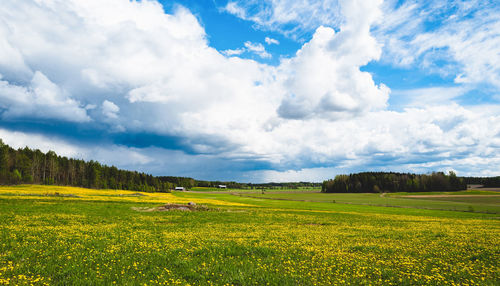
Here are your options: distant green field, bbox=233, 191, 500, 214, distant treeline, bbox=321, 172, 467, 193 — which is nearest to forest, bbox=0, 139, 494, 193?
distant treeline, bbox=321, 172, 467, 193

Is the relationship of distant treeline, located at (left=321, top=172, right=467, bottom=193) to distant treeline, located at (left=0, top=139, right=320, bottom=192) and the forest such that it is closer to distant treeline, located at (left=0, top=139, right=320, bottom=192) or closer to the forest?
the forest

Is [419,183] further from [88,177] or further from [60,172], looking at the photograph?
[60,172]

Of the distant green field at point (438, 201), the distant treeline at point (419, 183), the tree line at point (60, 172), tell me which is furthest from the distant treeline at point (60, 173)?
the distant treeline at point (419, 183)

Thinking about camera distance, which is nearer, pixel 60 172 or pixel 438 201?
pixel 438 201

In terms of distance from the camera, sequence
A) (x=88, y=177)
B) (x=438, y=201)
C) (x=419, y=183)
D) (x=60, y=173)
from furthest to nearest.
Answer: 1. (x=419, y=183)
2. (x=88, y=177)
3. (x=60, y=173)
4. (x=438, y=201)

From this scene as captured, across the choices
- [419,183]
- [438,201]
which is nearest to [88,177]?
[438,201]

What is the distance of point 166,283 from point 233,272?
9.87 ft

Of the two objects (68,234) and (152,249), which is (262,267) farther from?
(68,234)

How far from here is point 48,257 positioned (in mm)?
12203

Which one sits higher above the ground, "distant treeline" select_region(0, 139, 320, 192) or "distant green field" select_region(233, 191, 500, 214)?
"distant treeline" select_region(0, 139, 320, 192)

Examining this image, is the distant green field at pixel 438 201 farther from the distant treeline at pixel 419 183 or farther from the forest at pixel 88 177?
the forest at pixel 88 177

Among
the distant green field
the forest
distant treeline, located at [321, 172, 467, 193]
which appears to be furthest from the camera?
distant treeline, located at [321, 172, 467, 193]

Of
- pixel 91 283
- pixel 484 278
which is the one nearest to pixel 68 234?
pixel 91 283

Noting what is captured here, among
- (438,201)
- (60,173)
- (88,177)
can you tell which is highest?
(60,173)
